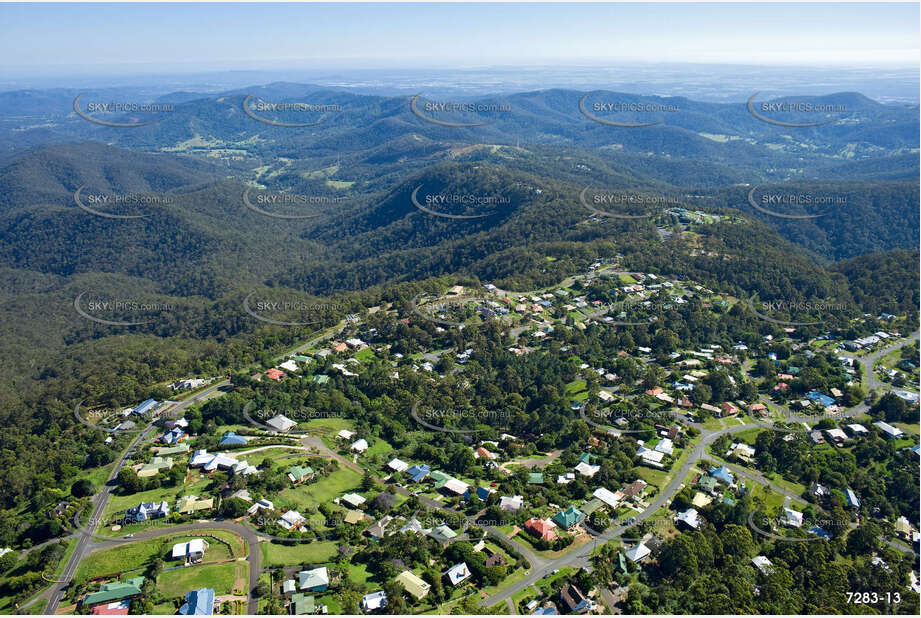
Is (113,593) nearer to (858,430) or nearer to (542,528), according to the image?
(542,528)

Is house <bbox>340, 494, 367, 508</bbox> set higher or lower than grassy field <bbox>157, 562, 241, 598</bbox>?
lower

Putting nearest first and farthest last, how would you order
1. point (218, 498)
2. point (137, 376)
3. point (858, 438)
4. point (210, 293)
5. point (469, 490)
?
point (218, 498)
point (469, 490)
point (858, 438)
point (137, 376)
point (210, 293)

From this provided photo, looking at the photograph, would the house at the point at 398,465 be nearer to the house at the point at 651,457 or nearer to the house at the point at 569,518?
the house at the point at 569,518

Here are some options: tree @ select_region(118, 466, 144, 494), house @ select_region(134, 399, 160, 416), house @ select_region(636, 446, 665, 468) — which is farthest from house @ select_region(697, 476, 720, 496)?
house @ select_region(134, 399, 160, 416)

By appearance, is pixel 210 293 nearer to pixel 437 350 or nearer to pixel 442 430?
pixel 437 350

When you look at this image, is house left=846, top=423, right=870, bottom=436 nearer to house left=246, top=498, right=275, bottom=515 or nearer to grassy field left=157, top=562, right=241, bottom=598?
house left=246, top=498, right=275, bottom=515

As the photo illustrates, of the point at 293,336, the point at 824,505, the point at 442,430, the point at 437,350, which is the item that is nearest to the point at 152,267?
the point at 293,336
